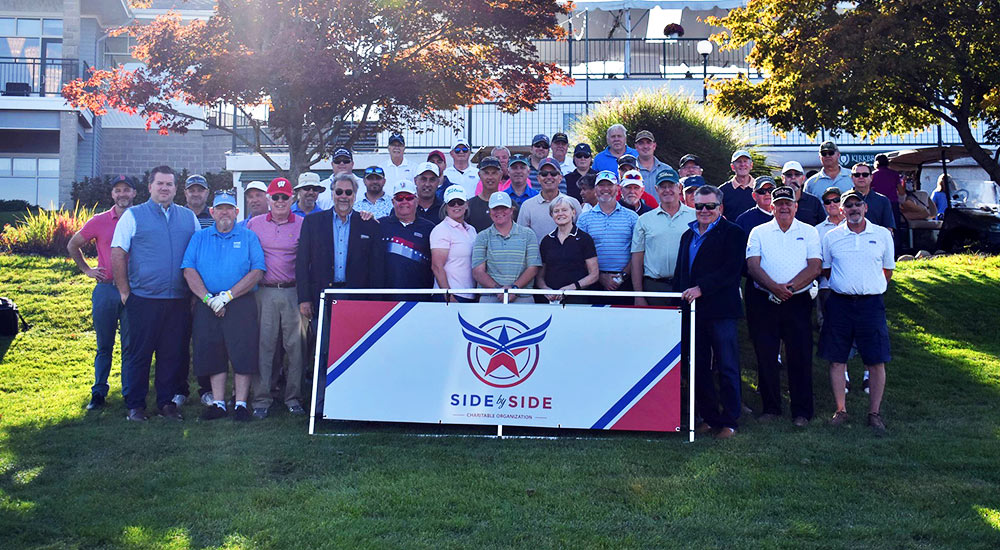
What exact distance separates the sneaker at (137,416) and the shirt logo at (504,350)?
2.80 m

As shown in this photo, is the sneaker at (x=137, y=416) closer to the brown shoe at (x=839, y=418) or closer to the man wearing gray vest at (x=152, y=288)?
the man wearing gray vest at (x=152, y=288)

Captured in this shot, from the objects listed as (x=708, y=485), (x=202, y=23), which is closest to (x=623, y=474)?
(x=708, y=485)

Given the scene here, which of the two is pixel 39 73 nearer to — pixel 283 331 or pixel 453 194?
pixel 283 331

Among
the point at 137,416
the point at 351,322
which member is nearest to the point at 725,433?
the point at 351,322

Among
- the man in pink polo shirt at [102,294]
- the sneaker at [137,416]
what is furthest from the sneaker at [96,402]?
the sneaker at [137,416]

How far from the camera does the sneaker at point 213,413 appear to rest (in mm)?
7863

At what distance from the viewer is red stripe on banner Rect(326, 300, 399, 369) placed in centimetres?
741

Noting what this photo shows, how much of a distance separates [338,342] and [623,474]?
2.54m

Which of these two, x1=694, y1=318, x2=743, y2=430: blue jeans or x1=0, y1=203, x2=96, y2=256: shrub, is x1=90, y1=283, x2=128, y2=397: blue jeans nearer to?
x1=694, y1=318, x2=743, y2=430: blue jeans

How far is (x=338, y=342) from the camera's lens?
744cm

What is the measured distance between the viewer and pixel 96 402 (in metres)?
8.34

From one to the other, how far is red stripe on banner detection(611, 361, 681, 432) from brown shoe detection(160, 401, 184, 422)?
3598 millimetres

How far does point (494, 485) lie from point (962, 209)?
13.7 metres

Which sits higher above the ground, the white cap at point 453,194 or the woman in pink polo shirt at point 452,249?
the white cap at point 453,194
